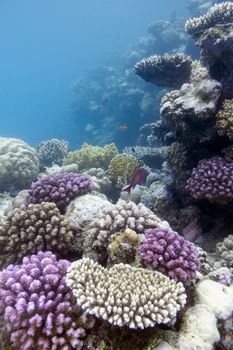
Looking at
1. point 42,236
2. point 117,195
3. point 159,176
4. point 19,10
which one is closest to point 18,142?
point 117,195

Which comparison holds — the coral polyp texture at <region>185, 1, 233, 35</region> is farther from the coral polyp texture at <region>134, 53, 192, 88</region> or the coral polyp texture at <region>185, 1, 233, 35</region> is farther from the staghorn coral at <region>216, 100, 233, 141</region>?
the staghorn coral at <region>216, 100, 233, 141</region>

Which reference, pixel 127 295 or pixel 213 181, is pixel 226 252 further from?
pixel 127 295

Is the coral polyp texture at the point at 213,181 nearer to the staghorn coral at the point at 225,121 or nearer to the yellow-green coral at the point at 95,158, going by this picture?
the staghorn coral at the point at 225,121

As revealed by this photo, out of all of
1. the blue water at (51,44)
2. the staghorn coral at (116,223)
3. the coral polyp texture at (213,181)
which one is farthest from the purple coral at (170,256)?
the blue water at (51,44)

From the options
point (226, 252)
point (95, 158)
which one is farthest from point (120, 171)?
point (226, 252)

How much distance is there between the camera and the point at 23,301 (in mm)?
2895

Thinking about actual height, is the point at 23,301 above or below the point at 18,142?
below

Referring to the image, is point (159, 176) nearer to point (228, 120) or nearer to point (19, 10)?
point (228, 120)

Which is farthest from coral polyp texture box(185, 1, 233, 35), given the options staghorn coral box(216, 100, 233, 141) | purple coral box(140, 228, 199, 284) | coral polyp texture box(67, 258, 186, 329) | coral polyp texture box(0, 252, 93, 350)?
coral polyp texture box(0, 252, 93, 350)

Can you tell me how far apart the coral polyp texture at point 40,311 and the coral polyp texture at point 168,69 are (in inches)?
300

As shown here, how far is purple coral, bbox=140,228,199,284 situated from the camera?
3389 millimetres

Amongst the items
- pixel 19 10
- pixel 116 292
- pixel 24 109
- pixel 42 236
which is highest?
pixel 19 10

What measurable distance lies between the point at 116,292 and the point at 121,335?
382 mm

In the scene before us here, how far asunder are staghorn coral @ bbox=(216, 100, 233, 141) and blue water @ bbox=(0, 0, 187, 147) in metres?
71.2
